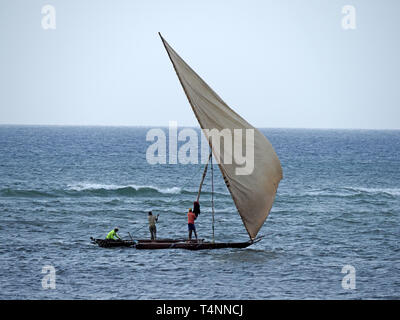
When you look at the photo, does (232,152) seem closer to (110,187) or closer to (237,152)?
(237,152)

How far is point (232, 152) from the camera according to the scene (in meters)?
23.0

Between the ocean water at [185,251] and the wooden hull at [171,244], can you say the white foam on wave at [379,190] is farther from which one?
the wooden hull at [171,244]

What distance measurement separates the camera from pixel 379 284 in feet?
72.7

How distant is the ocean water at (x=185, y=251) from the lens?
2130 centimetres

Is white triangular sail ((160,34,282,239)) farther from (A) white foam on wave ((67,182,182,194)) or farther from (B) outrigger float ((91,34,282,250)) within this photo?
(A) white foam on wave ((67,182,182,194))

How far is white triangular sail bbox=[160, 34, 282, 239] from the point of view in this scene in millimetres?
22562

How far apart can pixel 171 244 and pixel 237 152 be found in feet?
18.4

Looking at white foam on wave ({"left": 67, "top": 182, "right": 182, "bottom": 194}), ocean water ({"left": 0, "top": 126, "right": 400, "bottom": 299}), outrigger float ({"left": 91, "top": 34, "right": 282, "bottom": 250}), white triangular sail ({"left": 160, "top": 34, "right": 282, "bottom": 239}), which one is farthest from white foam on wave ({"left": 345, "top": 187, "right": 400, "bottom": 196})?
white triangular sail ({"left": 160, "top": 34, "right": 282, "bottom": 239})

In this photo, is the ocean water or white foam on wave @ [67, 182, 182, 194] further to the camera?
white foam on wave @ [67, 182, 182, 194]

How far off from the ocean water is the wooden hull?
1.01 feet

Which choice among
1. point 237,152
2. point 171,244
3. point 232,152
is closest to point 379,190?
point 171,244
